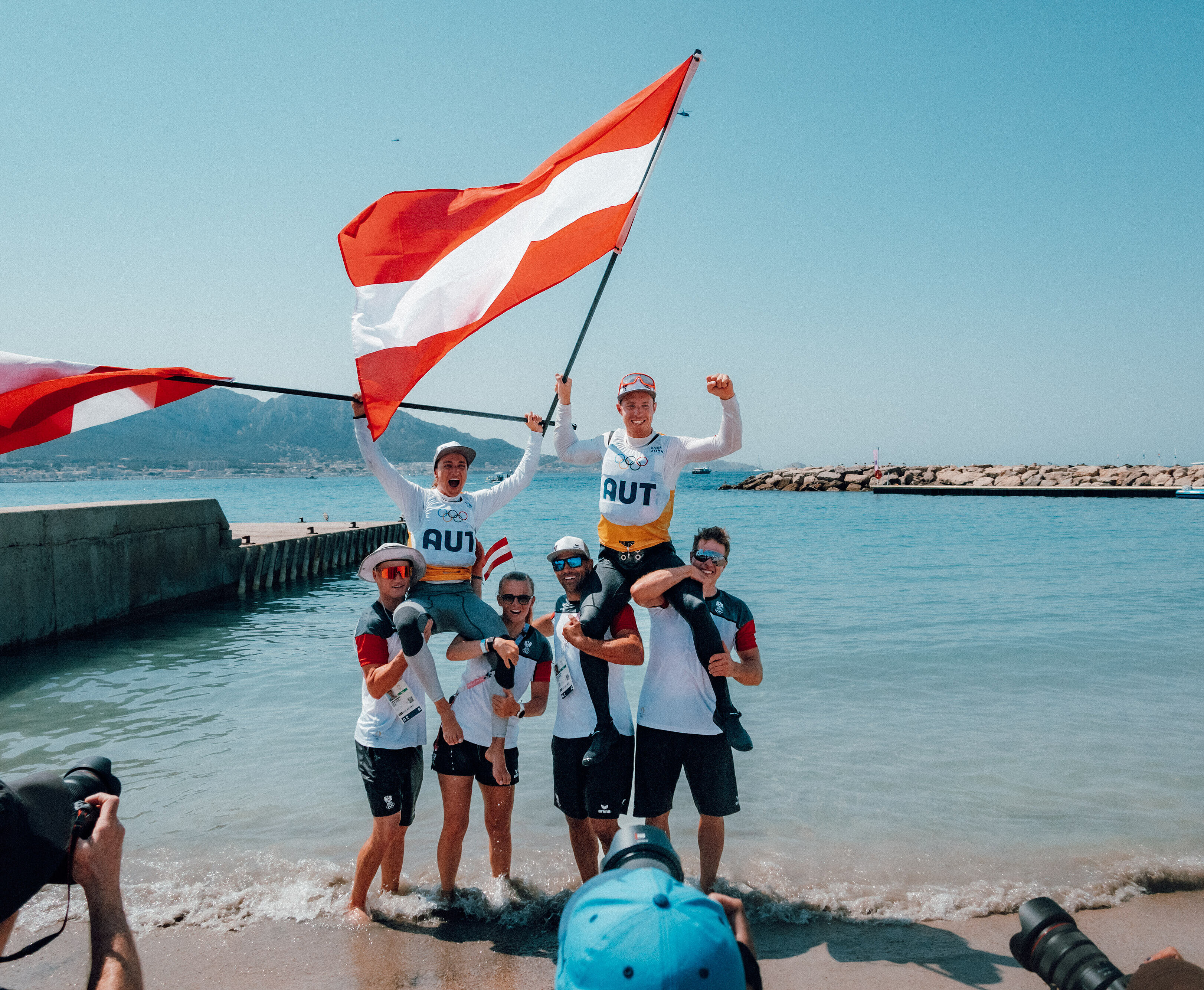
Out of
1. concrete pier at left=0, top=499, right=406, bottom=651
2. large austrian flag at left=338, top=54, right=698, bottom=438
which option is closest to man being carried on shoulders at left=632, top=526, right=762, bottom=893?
large austrian flag at left=338, top=54, right=698, bottom=438

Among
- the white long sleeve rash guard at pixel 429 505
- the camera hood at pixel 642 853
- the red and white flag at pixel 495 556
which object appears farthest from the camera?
the red and white flag at pixel 495 556

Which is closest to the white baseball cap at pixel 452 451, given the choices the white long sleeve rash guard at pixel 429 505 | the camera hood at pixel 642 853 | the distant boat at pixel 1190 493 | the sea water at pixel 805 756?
the white long sleeve rash guard at pixel 429 505

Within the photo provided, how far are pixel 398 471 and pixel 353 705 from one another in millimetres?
5858

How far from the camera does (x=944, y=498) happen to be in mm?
60531

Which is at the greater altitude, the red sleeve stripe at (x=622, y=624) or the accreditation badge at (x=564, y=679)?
the red sleeve stripe at (x=622, y=624)

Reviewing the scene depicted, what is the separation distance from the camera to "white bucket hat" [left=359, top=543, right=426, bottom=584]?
14.6 ft

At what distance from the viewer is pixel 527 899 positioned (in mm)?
4891

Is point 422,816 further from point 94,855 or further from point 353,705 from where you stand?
point 94,855

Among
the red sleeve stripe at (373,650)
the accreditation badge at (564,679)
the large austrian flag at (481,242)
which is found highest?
the large austrian flag at (481,242)

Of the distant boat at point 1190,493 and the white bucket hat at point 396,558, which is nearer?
the white bucket hat at point 396,558

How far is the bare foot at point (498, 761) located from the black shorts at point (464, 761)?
45mm

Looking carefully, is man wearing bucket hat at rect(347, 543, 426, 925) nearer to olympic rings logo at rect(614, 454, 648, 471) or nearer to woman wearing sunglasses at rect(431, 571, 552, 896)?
woman wearing sunglasses at rect(431, 571, 552, 896)

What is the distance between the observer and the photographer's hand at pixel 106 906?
1675mm

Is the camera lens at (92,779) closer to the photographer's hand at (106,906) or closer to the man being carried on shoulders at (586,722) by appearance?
the photographer's hand at (106,906)
